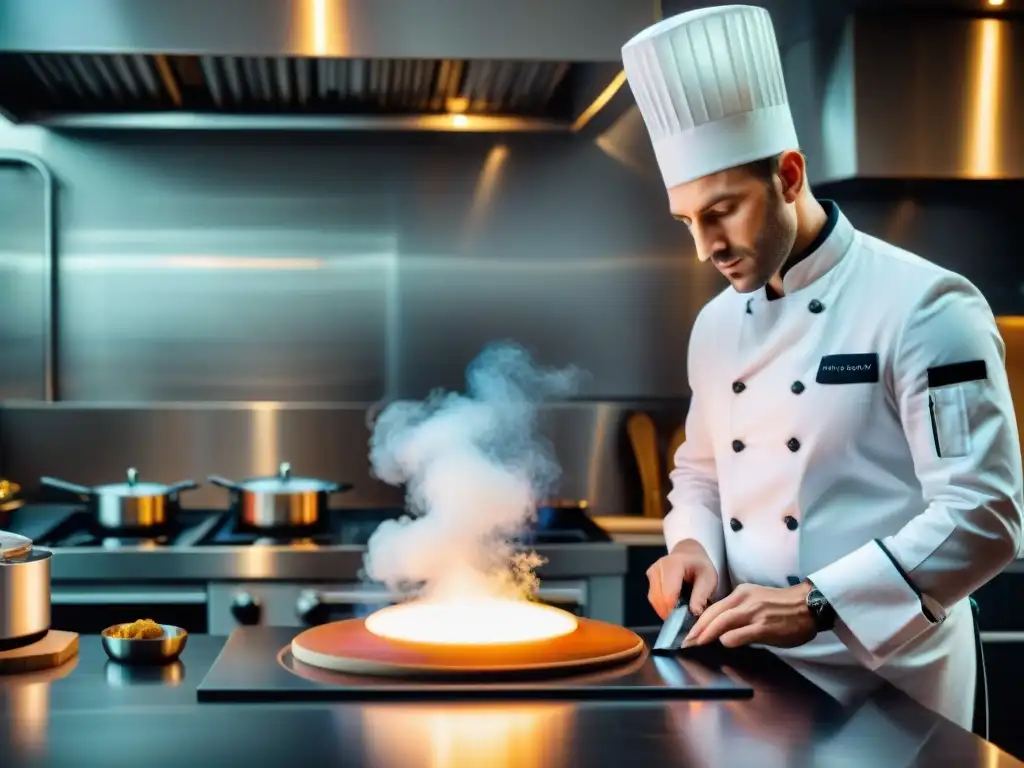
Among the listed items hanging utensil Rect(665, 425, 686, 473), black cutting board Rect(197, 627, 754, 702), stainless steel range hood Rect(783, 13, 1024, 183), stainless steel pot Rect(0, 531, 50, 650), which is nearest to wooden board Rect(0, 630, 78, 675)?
stainless steel pot Rect(0, 531, 50, 650)

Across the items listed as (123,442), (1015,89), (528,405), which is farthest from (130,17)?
(1015,89)

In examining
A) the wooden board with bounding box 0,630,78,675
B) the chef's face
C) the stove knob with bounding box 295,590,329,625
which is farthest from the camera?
the stove knob with bounding box 295,590,329,625

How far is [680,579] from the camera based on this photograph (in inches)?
68.9

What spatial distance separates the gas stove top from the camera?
273cm

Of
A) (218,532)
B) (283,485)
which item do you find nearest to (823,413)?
(283,485)

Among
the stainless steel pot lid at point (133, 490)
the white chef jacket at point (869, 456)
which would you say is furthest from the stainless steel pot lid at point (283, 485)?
the white chef jacket at point (869, 456)

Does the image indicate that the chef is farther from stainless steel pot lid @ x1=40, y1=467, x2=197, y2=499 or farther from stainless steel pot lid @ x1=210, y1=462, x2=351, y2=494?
stainless steel pot lid @ x1=40, y1=467, x2=197, y2=499

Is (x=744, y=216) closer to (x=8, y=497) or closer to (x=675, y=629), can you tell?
(x=675, y=629)

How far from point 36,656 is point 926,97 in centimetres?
241

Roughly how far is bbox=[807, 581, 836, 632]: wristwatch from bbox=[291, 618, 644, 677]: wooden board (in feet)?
0.75

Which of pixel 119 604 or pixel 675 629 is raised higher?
pixel 675 629

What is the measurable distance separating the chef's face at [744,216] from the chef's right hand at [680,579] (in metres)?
0.40

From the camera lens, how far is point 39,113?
319cm

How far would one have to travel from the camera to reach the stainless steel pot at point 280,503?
9.31 feet
